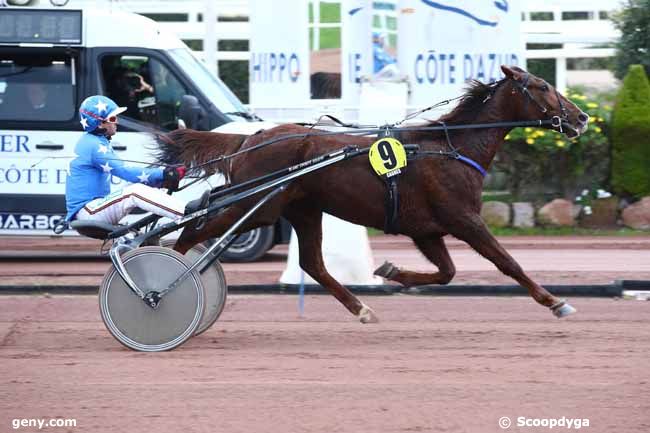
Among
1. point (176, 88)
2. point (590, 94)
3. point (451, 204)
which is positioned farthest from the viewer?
point (590, 94)

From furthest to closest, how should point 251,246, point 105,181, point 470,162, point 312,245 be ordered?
point 251,246, point 312,245, point 470,162, point 105,181

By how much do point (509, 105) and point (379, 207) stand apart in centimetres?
120

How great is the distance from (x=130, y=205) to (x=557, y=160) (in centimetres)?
870

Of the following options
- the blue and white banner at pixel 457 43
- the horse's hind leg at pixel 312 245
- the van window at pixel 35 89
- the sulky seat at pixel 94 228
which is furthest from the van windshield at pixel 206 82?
the blue and white banner at pixel 457 43

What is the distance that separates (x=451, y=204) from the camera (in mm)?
7805

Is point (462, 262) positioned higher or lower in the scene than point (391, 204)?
lower

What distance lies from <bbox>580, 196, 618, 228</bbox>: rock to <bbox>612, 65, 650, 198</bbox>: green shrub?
0.19 meters

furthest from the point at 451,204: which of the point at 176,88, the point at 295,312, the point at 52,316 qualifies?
the point at 176,88

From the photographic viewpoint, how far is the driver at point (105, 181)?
7457 millimetres

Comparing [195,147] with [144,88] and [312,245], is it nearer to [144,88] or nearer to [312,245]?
[312,245]

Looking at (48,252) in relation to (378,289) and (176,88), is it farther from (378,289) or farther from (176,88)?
(378,289)
